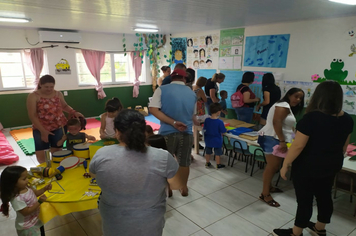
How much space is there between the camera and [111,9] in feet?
11.4

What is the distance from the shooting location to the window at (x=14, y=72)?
6.23 metres

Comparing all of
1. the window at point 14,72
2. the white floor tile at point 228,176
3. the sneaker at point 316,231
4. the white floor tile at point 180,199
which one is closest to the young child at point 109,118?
the white floor tile at point 180,199

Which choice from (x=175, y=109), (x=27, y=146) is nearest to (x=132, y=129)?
(x=175, y=109)

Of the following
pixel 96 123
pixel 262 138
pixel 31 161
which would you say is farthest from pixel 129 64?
pixel 262 138

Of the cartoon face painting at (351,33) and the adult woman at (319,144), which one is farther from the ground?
the cartoon face painting at (351,33)

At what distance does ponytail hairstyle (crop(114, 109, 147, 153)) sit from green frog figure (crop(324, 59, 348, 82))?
397 cm

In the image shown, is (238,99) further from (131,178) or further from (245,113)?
(131,178)

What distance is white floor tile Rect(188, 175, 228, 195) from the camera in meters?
3.33

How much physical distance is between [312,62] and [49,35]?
6.02 meters

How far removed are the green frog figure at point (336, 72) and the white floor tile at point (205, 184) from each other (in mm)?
2608

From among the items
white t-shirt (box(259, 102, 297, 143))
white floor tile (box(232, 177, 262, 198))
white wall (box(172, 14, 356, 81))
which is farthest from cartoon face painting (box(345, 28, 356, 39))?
white floor tile (box(232, 177, 262, 198))

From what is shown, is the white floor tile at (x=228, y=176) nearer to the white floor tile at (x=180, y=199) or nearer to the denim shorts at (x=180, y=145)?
the white floor tile at (x=180, y=199)

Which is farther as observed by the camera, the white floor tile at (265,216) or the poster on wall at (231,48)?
the poster on wall at (231,48)

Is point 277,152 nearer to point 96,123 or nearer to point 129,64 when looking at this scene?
point 96,123
